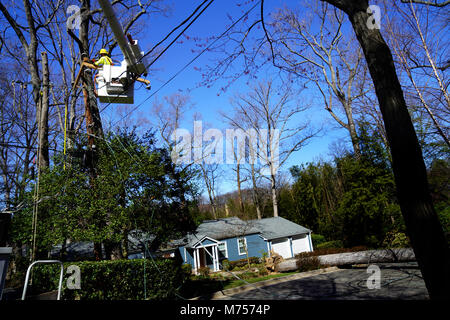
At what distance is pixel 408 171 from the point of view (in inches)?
106

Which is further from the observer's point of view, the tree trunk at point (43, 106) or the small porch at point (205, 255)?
the small porch at point (205, 255)

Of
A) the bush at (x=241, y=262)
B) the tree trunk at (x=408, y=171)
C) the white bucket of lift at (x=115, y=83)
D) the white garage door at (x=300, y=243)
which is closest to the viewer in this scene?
the tree trunk at (x=408, y=171)

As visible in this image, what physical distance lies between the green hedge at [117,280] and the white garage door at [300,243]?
54.5ft

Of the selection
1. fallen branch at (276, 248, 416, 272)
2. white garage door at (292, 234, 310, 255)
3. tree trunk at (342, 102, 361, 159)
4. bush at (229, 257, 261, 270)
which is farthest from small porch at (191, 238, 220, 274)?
tree trunk at (342, 102, 361, 159)

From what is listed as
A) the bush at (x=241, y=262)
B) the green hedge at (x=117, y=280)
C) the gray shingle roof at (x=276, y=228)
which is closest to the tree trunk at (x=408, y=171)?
the green hedge at (x=117, y=280)

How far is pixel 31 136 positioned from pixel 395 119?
2390 cm

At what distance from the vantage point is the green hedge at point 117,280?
745cm

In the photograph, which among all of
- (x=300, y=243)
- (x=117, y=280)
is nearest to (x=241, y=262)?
(x=300, y=243)

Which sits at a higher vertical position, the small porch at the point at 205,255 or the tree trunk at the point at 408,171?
the tree trunk at the point at 408,171

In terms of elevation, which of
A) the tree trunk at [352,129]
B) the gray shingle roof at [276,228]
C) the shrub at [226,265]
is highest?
the tree trunk at [352,129]

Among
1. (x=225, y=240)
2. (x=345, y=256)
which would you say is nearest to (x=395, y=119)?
(x=345, y=256)

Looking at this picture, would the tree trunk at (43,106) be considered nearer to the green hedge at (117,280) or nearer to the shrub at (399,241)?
the green hedge at (117,280)

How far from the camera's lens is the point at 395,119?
9.39 ft

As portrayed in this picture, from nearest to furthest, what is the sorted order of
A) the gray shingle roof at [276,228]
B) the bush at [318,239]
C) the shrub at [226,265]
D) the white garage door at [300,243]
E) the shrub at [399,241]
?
the shrub at [399,241], the shrub at [226,265], the gray shingle roof at [276,228], the white garage door at [300,243], the bush at [318,239]
